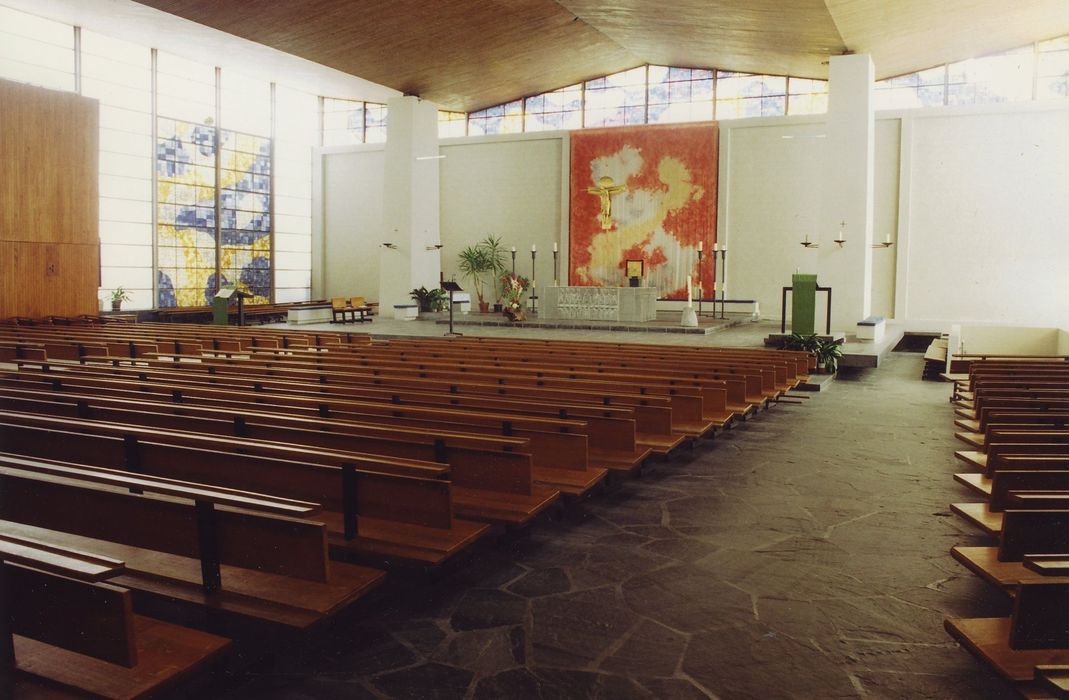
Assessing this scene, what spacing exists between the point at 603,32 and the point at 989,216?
834 cm

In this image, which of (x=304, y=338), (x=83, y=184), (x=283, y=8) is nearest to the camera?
(x=304, y=338)

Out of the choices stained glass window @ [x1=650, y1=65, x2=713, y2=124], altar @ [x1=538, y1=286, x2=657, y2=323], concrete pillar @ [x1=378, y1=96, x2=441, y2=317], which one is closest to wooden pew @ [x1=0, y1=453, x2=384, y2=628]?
altar @ [x1=538, y1=286, x2=657, y2=323]

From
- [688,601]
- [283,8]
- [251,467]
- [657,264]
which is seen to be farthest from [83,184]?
[688,601]

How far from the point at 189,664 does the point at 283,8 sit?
495 inches

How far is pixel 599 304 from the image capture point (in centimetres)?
1530

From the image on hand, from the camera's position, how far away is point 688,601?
296 cm

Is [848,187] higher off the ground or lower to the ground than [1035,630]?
higher

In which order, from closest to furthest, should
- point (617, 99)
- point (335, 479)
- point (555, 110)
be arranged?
point (335, 479) → point (617, 99) → point (555, 110)

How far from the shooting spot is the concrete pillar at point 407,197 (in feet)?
57.5

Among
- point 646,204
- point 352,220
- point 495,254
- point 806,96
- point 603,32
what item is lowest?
point 495,254

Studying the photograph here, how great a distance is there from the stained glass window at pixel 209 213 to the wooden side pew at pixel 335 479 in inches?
603

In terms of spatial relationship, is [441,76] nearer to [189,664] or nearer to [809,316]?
[809,316]

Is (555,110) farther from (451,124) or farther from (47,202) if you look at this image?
(47,202)

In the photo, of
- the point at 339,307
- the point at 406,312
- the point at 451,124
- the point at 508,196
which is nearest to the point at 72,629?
the point at 339,307
